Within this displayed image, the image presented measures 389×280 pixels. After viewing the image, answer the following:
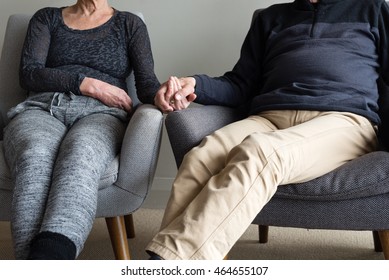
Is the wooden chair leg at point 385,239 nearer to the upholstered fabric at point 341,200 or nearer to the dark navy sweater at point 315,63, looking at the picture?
the upholstered fabric at point 341,200

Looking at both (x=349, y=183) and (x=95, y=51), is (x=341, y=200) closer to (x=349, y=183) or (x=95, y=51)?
(x=349, y=183)

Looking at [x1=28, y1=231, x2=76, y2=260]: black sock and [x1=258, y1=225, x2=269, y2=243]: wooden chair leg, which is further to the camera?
[x1=258, y1=225, x2=269, y2=243]: wooden chair leg

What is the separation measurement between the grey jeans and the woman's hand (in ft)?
0.09

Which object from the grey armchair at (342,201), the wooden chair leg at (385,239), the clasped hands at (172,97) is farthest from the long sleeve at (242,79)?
the wooden chair leg at (385,239)

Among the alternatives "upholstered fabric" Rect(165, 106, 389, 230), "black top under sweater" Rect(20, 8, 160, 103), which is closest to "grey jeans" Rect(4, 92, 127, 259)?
"black top under sweater" Rect(20, 8, 160, 103)

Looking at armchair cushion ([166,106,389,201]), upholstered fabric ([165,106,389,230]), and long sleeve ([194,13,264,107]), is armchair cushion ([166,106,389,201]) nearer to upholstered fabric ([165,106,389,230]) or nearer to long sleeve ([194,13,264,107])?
upholstered fabric ([165,106,389,230])

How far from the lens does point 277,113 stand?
1.82 m

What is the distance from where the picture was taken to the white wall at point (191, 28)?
245cm

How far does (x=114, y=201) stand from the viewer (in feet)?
5.59

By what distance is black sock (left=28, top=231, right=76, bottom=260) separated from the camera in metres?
1.34

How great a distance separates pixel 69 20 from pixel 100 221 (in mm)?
840

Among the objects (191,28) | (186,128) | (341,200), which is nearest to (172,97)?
(186,128)
